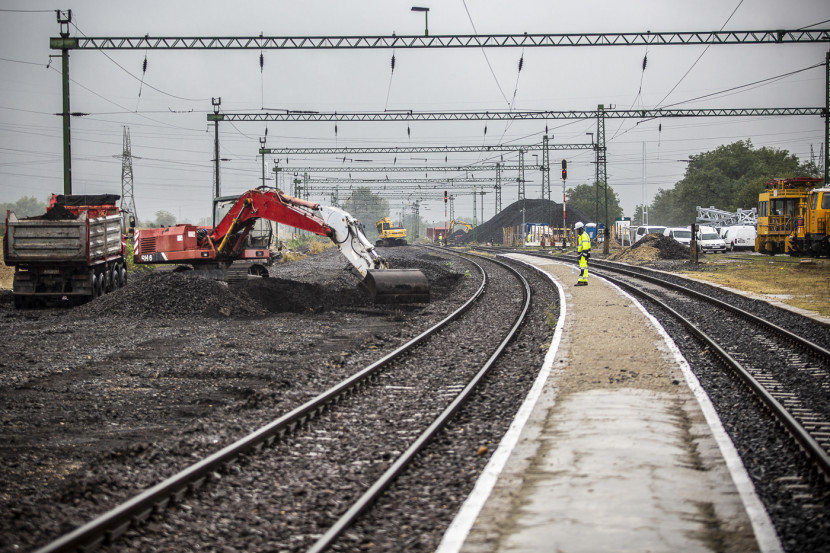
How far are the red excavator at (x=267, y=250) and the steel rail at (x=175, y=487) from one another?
387 inches

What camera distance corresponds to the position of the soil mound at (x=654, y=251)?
4266 cm

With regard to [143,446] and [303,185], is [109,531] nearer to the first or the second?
[143,446]

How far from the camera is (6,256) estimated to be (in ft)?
67.1

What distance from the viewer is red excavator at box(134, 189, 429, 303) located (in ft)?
63.3

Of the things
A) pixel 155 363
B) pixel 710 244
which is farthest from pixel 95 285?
pixel 710 244

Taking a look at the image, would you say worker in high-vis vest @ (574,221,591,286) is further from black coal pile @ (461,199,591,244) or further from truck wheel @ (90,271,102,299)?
black coal pile @ (461,199,591,244)

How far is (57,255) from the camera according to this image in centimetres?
2064

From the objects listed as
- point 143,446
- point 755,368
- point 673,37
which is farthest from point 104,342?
point 673,37

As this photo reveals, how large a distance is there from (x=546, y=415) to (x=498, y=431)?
2.67ft

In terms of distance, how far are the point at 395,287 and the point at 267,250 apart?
5411 mm

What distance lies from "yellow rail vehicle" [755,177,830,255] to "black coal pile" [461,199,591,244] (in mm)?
37064

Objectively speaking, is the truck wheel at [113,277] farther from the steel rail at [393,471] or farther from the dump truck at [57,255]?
the steel rail at [393,471]

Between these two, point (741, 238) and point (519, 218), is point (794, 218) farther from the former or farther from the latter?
point (519, 218)

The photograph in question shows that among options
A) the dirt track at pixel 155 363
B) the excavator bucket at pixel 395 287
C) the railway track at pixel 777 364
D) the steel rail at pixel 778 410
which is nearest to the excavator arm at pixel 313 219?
the excavator bucket at pixel 395 287
